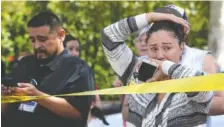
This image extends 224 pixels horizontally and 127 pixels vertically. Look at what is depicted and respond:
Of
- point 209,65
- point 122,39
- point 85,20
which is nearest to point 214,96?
point 209,65

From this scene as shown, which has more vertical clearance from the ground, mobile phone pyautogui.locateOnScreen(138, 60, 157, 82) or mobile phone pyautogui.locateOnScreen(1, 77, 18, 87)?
mobile phone pyautogui.locateOnScreen(138, 60, 157, 82)

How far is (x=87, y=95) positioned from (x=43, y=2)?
8.85 meters

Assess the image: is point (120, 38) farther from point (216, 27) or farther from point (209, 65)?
point (216, 27)

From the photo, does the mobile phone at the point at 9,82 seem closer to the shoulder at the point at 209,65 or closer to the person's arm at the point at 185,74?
the shoulder at the point at 209,65

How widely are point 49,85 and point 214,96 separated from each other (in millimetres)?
1170

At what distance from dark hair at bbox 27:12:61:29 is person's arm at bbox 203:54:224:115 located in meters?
1.23

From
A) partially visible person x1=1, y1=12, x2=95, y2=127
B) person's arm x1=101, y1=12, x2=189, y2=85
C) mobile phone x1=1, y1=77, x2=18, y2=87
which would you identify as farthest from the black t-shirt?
person's arm x1=101, y1=12, x2=189, y2=85

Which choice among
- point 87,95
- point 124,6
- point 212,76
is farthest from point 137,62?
point 124,6

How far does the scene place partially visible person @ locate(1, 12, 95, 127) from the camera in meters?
4.49

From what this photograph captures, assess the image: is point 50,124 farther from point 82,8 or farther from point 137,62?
point 82,8

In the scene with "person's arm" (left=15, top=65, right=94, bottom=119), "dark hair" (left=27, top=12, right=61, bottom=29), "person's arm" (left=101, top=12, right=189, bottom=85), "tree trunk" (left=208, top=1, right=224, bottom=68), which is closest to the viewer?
"person's arm" (left=101, top=12, right=189, bottom=85)

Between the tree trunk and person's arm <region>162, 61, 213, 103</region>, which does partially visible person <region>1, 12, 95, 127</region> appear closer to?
person's arm <region>162, 61, 213, 103</region>

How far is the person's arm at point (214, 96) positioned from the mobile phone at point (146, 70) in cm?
41

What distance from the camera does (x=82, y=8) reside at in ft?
43.3
